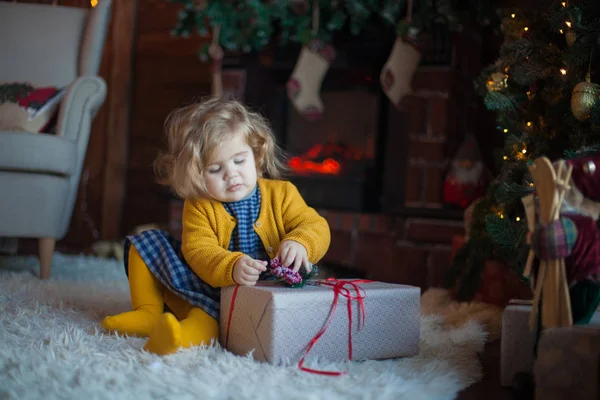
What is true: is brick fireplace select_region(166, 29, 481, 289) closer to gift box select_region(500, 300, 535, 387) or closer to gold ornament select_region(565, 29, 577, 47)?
gold ornament select_region(565, 29, 577, 47)

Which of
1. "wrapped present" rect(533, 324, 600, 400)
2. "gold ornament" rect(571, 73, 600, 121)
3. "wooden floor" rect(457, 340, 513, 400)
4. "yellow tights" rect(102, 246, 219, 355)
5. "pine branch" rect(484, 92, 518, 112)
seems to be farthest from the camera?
"pine branch" rect(484, 92, 518, 112)

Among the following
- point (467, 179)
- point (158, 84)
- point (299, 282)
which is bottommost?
point (299, 282)

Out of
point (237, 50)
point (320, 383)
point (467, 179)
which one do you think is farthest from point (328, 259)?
point (320, 383)

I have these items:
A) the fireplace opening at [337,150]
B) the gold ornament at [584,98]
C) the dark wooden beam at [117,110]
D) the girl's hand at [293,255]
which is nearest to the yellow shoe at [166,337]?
the girl's hand at [293,255]

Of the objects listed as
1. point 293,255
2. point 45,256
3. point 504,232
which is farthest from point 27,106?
point 504,232

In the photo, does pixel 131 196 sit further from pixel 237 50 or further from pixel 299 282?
pixel 299 282

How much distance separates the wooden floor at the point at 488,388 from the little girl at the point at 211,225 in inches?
16.0

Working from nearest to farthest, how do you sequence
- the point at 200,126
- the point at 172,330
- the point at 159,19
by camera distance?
the point at 172,330 → the point at 200,126 → the point at 159,19

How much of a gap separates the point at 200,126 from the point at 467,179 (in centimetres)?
133

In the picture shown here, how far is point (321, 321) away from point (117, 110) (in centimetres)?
268

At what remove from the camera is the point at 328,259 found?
2.88 metres

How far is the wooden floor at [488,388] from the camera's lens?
113 centimetres

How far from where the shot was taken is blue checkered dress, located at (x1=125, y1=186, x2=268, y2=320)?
4.87ft

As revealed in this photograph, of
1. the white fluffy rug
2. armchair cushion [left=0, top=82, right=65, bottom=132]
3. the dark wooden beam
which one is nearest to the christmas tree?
the white fluffy rug
